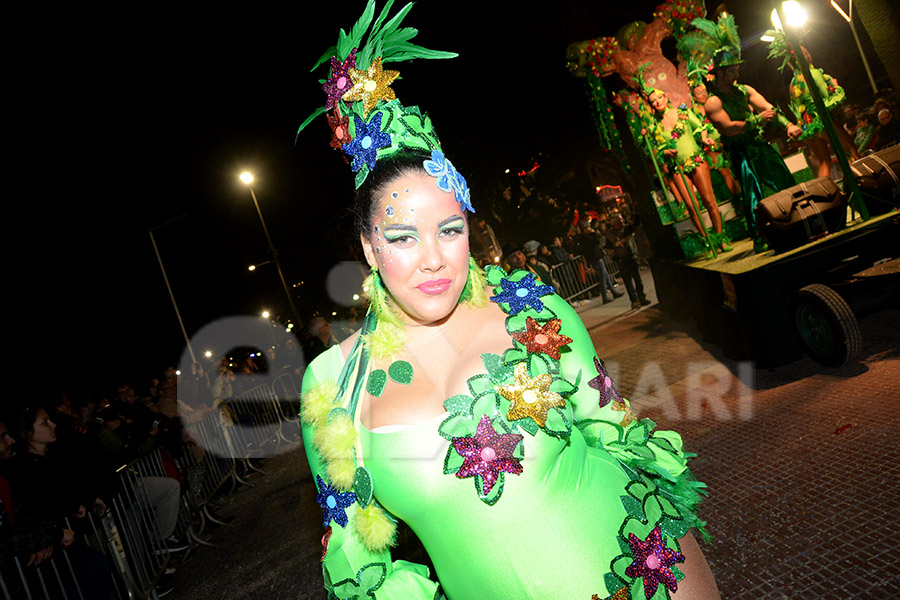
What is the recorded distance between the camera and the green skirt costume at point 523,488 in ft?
4.60

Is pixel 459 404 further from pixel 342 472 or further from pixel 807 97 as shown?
pixel 807 97

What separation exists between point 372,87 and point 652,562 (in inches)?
64.1

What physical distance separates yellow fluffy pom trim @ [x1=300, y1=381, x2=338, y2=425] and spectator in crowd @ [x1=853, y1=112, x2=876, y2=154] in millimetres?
10733

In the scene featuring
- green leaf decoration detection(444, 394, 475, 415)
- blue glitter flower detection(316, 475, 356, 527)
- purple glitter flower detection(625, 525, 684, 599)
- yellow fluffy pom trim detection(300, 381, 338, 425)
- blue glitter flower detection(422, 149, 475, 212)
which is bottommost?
purple glitter flower detection(625, 525, 684, 599)

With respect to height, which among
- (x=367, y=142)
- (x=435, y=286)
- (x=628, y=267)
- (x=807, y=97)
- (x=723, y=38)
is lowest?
(x=628, y=267)

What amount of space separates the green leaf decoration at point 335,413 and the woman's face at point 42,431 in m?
4.77

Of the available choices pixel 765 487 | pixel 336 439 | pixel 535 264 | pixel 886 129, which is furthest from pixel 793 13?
pixel 535 264

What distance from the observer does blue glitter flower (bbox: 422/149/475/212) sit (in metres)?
1.69

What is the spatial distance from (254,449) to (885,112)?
41.8ft

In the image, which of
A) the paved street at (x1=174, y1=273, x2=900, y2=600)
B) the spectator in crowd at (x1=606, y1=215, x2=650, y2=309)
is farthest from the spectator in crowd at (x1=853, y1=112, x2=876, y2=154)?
the paved street at (x1=174, y1=273, x2=900, y2=600)

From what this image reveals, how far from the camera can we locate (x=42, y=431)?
497cm

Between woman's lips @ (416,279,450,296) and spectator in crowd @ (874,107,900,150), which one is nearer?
woman's lips @ (416,279,450,296)

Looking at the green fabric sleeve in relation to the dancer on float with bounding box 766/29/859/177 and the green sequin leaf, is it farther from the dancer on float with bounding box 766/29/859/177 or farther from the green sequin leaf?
the dancer on float with bounding box 766/29/859/177

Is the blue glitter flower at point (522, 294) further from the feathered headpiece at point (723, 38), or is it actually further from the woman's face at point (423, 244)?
the feathered headpiece at point (723, 38)
